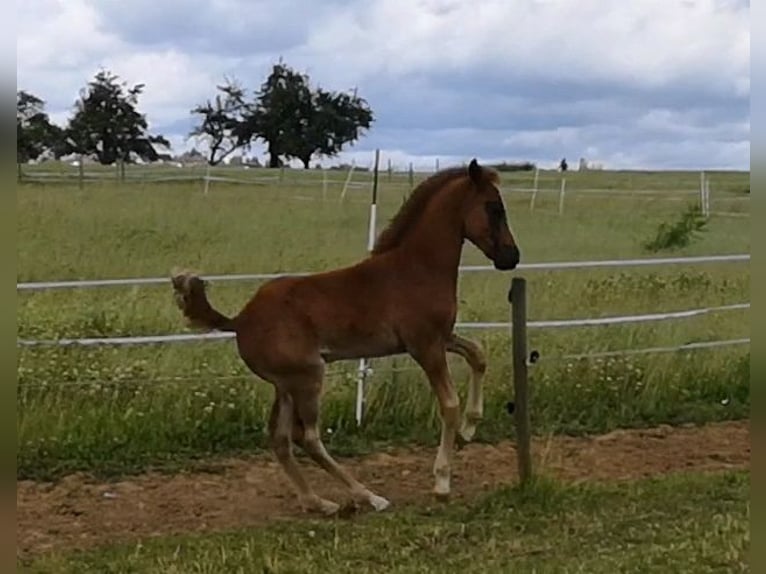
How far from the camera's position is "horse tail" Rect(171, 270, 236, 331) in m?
5.68

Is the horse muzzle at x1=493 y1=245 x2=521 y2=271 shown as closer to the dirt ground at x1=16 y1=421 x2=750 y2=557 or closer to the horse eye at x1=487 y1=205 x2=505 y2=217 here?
Answer: the horse eye at x1=487 y1=205 x2=505 y2=217

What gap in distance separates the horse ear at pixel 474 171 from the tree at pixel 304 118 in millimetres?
39061

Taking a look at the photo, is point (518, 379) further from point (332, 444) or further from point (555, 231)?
point (555, 231)

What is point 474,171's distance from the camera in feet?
19.3

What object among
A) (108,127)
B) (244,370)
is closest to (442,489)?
(244,370)

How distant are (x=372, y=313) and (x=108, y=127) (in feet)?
112

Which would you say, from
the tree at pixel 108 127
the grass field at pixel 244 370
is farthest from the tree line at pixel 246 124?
the grass field at pixel 244 370

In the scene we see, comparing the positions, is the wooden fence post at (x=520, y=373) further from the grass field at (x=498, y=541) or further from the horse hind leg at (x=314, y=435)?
the horse hind leg at (x=314, y=435)

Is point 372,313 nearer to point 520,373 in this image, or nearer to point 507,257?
point 507,257

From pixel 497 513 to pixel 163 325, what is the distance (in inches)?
147

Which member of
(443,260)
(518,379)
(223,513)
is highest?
(443,260)

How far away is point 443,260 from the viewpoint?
593cm

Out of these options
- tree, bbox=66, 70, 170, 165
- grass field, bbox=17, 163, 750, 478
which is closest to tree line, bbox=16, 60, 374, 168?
tree, bbox=66, 70, 170, 165

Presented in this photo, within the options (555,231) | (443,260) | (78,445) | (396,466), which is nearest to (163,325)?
(78,445)
